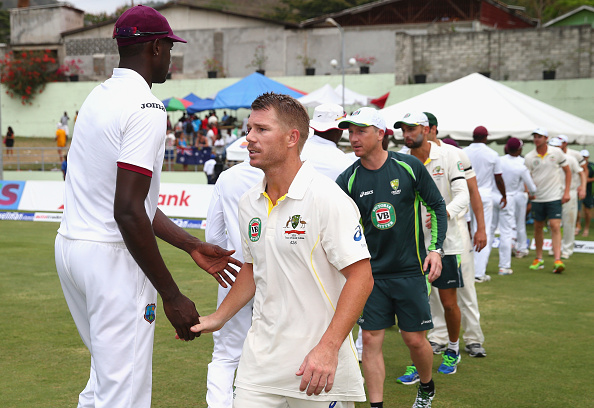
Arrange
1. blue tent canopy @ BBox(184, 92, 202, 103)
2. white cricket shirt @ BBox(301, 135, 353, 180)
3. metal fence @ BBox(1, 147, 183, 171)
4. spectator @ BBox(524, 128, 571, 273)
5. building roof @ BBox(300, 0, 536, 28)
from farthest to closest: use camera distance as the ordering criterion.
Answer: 1. building roof @ BBox(300, 0, 536, 28)
2. blue tent canopy @ BBox(184, 92, 202, 103)
3. metal fence @ BBox(1, 147, 183, 171)
4. spectator @ BBox(524, 128, 571, 273)
5. white cricket shirt @ BBox(301, 135, 353, 180)

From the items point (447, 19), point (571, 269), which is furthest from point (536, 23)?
point (571, 269)

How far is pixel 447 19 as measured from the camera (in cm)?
4709

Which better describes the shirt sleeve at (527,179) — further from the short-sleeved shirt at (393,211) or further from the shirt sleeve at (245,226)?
the shirt sleeve at (245,226)

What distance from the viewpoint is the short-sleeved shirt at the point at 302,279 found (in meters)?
3.34

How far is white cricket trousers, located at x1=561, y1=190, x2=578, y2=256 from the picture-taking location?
49.9ft

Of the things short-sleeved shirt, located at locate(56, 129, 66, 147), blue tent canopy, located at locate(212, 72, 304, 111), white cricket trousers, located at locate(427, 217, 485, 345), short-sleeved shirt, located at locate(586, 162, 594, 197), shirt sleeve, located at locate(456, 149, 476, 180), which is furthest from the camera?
short-sleeved shirt, located at locate(56, 129, 66, 147)

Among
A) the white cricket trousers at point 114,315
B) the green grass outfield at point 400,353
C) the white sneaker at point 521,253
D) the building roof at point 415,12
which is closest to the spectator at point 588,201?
the white sneaker at point 521,253

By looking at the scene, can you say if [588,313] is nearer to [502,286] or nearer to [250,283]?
[502,286]

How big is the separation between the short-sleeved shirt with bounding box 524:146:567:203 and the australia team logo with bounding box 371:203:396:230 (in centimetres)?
903

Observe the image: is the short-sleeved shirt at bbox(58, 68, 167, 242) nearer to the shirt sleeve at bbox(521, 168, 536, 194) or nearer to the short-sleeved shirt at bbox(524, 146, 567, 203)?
the shirt sleeve at bbox(521, 168, 536, 194)

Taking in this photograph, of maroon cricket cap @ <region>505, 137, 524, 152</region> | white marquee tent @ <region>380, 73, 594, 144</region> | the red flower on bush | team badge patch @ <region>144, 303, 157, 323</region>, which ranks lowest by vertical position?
team badge patch @ <region>144, 303, 157, 323</region>

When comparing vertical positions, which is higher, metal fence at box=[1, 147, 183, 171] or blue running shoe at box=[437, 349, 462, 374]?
metal fence at box=[1, 147, 183, 171]

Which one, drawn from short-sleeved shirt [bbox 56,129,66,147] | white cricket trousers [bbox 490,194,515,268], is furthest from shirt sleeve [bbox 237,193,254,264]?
short-sleeved shirt [bbox 56,129,66,147]

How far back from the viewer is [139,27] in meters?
3.50
